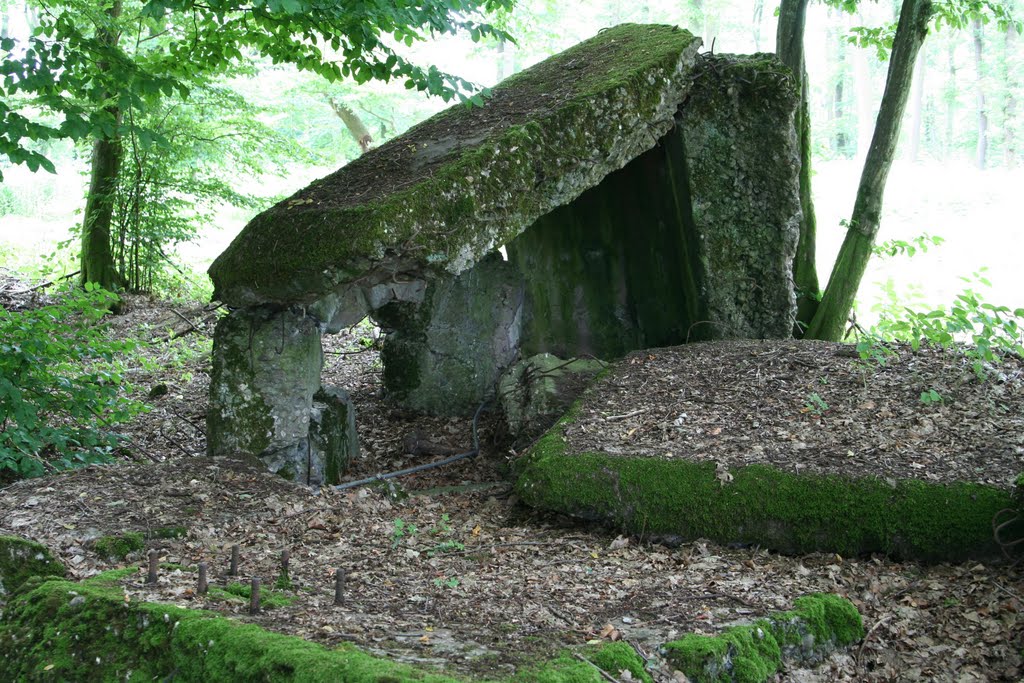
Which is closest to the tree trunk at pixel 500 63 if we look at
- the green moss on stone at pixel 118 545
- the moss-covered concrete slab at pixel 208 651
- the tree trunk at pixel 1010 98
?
the tree trunk at pixel 1010 98

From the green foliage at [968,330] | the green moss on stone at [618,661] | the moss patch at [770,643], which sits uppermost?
the green foliage at [968,330]

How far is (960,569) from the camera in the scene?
4.50m

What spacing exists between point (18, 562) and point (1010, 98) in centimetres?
2960

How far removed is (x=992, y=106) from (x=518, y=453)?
27.5m

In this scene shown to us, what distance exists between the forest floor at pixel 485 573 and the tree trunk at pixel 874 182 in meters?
1.72

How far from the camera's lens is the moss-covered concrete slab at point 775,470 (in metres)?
4.68

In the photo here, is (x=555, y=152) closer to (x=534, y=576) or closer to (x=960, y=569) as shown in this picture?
(x=534, y=576)

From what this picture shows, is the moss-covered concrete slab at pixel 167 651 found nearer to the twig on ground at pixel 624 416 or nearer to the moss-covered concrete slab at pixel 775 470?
the moss-covered concrete slab at pixel 775 470

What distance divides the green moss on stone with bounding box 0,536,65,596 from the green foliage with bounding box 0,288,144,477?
227 cm

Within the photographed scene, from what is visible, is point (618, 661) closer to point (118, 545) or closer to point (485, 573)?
point (485, 573)

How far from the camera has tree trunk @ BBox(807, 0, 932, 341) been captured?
7617 mm

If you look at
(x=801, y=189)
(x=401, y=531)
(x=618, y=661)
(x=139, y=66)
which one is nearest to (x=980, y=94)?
(x=801, y=189)

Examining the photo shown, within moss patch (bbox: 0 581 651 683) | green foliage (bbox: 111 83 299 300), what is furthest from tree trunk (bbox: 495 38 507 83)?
moss patch (bbox: 0 581 651 683)

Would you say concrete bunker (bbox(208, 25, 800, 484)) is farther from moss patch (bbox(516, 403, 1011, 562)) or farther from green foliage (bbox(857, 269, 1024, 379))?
moss patch (bbox(516, 403, 1011, 562))
